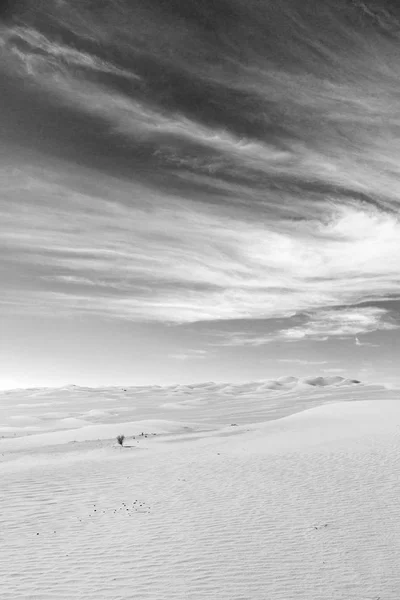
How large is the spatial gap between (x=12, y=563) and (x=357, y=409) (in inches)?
1124

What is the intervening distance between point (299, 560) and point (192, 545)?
238 centimetres

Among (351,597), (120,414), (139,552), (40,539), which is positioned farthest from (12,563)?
(120,414)

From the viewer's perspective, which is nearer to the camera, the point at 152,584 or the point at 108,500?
the point at 152,584

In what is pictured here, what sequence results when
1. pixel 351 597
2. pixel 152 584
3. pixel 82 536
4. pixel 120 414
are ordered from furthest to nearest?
pixel 120 414 < pixel 82 536 < pixel 152 584 < pixel 351 597

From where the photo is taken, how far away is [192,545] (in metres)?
10.4

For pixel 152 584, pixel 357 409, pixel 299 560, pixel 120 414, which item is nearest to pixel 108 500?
pixel 152 584

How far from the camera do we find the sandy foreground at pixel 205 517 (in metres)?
8.74

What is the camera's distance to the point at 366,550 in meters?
9.99

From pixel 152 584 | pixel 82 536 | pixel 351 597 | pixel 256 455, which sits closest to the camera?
pixel 351 597

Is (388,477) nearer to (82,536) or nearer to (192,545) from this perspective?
(192,545)

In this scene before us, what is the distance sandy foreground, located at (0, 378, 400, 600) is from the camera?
344 inches

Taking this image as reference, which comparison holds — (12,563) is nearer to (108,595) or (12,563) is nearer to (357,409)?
(108,595)

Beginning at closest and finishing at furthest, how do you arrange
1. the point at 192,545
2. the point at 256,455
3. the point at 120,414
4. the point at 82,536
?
the point at 192,545 → the point at 82,536 → the point at 256,455 → the point at 120,414

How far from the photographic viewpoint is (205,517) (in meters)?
12.2
